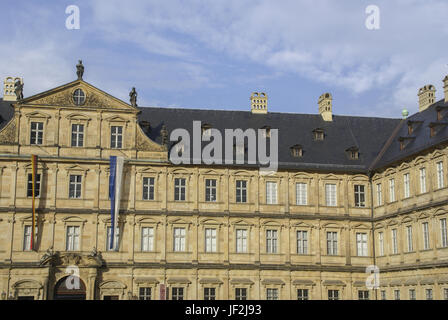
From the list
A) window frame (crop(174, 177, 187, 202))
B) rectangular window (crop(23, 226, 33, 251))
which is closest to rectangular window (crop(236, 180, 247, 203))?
window frame (crop(174, 177, 187, 202))

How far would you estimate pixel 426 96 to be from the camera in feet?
156

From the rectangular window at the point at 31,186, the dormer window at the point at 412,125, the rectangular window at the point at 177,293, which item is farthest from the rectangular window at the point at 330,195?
the rectangular window at the point at 31,186

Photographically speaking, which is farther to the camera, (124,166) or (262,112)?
(262,112)

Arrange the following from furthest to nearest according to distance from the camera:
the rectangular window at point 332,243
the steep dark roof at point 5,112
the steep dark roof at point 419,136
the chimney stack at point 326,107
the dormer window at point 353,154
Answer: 1. the chimney stack at point 326,107
2. the dormer window at point 353,154
3. the rectangular window at point 332,243
4. the steep dark roof at point 5,112
5. the steep dark roof at point 419,136

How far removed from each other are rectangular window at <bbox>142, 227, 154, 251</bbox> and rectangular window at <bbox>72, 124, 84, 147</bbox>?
7275mm

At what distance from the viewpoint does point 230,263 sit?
44.1 meters

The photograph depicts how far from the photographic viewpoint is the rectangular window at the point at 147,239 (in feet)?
143

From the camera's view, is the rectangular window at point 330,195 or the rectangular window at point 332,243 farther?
the rectangular window at point 330,195

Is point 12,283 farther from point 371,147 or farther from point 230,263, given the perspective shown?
point 371,147

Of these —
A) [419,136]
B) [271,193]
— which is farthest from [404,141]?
[271,193]

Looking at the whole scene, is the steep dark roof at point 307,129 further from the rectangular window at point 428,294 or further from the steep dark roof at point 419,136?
the rectangular window at point 428,294

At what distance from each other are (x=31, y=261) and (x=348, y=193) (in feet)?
72.9

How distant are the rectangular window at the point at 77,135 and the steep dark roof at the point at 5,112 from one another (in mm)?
5091
